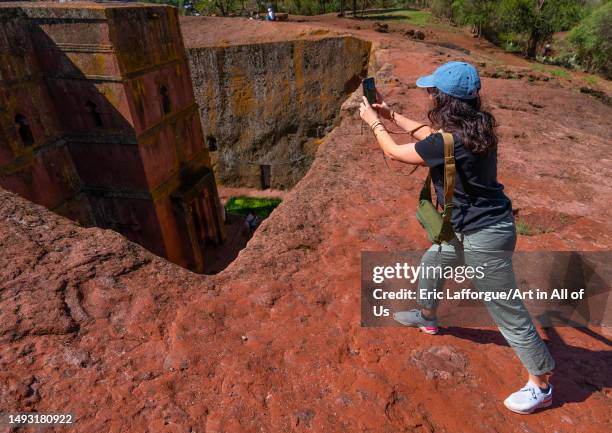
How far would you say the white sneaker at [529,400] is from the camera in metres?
2.44

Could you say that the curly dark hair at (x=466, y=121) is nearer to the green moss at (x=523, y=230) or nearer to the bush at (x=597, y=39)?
the green moss at (x=523, y=230)

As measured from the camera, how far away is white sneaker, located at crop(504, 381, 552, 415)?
2.44 metres

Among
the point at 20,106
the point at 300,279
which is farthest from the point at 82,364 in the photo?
the point at 20,106

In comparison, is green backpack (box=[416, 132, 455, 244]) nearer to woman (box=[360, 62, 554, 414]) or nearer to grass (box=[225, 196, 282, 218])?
woman (box=[360, 62, 554, 414])

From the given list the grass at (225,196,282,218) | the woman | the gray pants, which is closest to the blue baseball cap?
the woman

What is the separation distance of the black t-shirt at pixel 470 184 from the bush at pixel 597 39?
24.1 metres

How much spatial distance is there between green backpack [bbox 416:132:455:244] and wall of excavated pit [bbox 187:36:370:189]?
46.4 feet

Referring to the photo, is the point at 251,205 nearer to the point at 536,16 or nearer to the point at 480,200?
the point at 480,200

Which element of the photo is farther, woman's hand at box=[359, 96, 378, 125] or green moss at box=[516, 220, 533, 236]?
green moss at box=[516, 220, 533, 236]

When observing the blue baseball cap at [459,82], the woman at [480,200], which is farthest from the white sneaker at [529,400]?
the blue baseball cap at [459,82]

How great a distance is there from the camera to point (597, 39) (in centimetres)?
2106

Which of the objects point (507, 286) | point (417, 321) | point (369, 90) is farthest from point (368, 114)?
point (417, 321)

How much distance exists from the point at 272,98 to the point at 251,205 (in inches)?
172

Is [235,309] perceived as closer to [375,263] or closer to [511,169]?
[375,263]
